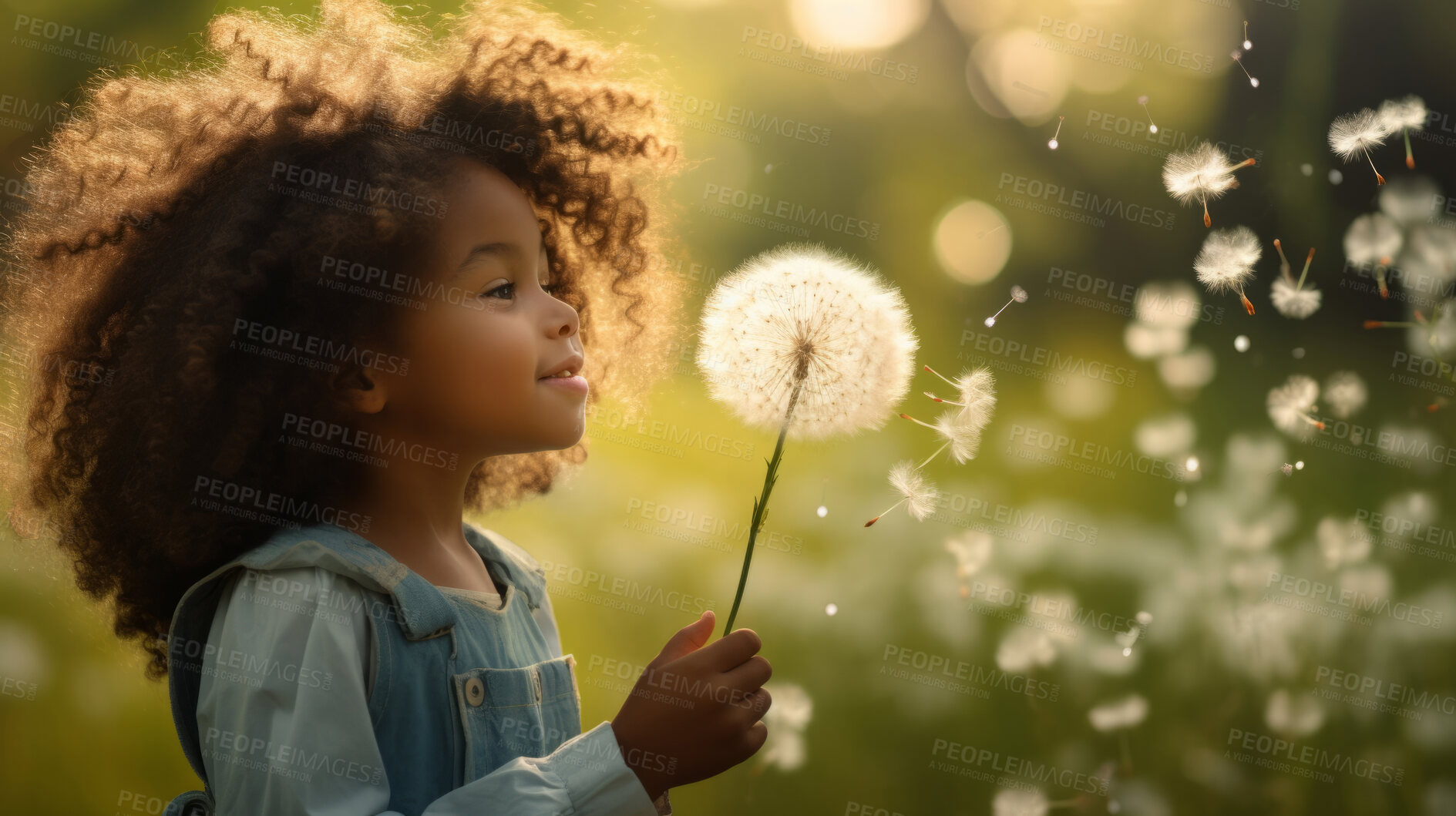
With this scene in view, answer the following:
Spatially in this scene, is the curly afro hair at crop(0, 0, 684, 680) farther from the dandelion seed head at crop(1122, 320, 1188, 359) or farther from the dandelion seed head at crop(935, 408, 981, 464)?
the dandelion seed head at crop(1122, 320, 1188, 359)

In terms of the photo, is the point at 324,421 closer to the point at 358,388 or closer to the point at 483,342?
the point at 358,388

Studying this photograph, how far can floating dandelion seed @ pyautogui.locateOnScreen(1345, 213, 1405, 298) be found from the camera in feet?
4.68

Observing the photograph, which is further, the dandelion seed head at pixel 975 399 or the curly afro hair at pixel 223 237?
the dandelion seed head at pixel 975 399

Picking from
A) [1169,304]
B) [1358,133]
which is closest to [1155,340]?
[1169,304]

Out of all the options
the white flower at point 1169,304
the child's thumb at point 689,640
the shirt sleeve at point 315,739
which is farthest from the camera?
the white flower at point 1169,304

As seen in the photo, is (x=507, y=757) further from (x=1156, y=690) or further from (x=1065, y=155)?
(x=1065, y=155)

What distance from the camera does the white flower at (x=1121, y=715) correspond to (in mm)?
1464

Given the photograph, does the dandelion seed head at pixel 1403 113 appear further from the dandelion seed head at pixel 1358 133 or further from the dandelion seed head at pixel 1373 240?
the dandelion seed head at pixel 1373 240

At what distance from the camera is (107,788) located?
4.56 ft

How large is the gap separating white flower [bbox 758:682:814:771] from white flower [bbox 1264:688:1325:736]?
756mm

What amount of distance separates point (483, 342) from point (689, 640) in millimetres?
342

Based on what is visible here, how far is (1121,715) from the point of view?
1.47 m

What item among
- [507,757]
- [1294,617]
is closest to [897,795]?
[1294,617]

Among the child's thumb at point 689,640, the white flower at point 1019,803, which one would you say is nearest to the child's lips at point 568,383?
the child's thumb at point 689,640
